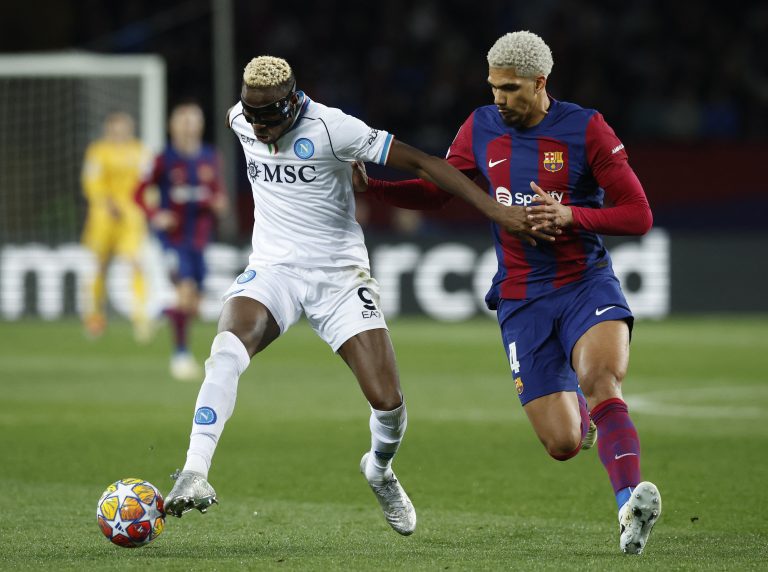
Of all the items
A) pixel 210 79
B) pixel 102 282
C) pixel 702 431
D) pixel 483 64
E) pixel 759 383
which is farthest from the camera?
pixel 210 79

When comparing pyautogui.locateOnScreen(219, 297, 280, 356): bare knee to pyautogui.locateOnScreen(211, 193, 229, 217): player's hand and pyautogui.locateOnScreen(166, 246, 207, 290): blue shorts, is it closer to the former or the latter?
pyautogui.locateOnScreen(166, 246, 207, 290): blue shorts

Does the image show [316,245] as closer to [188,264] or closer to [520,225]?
[520,225]

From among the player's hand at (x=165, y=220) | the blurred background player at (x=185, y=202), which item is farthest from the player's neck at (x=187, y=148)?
the player's hand at (x=165, y=220)

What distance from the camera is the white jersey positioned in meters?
6.36

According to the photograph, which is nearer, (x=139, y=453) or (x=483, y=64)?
(x=139, y=453)

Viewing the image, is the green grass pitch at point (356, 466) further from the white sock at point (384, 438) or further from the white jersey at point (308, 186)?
the white jersey at point (308, 186)

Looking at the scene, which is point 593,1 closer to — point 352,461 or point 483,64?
point 483,64

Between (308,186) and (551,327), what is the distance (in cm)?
125

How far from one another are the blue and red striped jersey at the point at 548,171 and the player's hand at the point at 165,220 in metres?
7.21

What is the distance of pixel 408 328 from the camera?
1802 cm

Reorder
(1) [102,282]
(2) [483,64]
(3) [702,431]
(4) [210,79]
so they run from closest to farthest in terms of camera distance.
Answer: (3) [702,431]
(1) [102,282]
(2) [483,64]
(4) [210,79]

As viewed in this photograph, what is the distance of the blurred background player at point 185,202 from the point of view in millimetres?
13266

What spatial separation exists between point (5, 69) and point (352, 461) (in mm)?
10712

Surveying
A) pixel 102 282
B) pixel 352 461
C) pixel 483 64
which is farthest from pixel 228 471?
pixel 483 64
